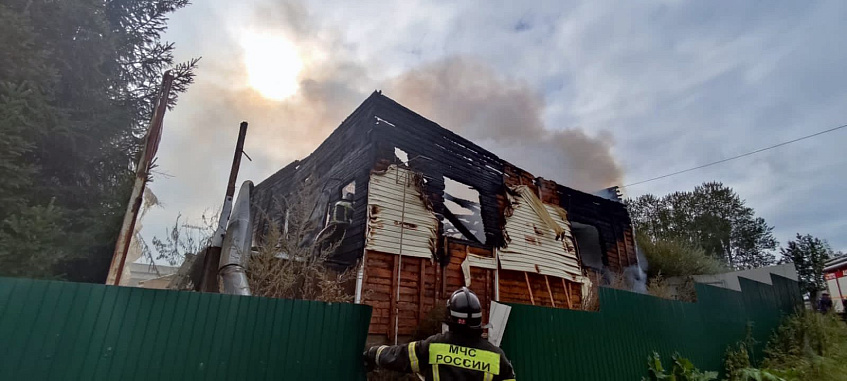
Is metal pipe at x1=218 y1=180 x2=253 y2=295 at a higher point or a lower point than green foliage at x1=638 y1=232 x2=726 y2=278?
lower

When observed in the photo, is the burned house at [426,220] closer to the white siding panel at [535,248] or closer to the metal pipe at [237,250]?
the white siding panel at [535,248]

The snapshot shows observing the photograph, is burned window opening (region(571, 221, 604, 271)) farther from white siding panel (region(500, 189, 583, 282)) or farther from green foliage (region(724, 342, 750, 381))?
green foliage (region(724, 342, 750, 381))

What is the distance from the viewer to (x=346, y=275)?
722 cm

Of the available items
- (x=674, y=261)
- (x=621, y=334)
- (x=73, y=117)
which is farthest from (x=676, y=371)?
(x=674, y=261)

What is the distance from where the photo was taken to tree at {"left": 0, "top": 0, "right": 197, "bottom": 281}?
3426 millimetres

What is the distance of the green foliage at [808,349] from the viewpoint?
723 centimetres

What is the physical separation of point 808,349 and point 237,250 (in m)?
12.9

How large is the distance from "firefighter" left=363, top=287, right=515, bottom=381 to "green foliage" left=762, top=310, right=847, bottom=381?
7.82 m

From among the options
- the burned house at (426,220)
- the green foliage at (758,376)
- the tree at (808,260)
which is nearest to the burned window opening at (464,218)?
the burned house at (426,220)

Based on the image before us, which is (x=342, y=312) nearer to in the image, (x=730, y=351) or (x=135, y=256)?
(x=135, y=256)

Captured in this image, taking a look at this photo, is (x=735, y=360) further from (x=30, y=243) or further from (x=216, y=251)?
(x=30, y=243)

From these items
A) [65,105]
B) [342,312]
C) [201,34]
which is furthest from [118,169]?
[342,312]

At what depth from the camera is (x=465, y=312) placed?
8.95 ft

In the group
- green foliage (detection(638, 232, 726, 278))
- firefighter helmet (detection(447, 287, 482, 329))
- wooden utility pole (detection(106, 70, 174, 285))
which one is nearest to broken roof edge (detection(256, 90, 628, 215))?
wooden utility pole (detection(106, 70, 174, 285))
